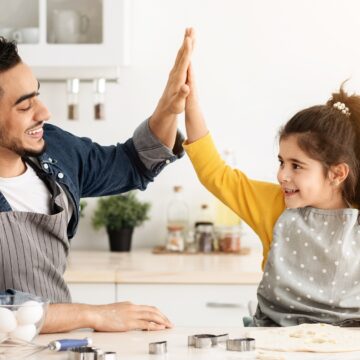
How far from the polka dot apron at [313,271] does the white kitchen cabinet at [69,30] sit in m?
1.55

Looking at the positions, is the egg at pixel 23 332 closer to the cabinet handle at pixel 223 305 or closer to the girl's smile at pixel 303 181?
the girl's smile at pixel 303 181

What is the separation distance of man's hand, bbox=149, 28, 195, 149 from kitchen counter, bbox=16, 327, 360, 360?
598 mm

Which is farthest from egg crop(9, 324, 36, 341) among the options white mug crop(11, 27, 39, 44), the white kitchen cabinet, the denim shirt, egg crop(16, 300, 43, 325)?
white mug crop(11, 27, 39, 44)

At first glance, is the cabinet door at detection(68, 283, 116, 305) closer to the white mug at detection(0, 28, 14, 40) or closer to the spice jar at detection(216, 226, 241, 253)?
the spice jar at detection(216, 226, 241, 253)

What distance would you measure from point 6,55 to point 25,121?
0.16 meters

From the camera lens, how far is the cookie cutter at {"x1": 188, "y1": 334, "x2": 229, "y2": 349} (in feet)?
5.64

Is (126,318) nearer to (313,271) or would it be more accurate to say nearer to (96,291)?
(313,271)

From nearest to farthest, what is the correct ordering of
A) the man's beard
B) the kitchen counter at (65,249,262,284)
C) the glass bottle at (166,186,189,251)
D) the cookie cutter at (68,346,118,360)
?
1. the cookie cutter at (68,346,118,360)
2. the man's beard
3. the kitchen counter at (65,249,262,284)
4. the glass bottle at (166,186,189,251)

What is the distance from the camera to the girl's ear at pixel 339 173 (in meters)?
2.20

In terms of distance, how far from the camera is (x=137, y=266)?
10.8 feet

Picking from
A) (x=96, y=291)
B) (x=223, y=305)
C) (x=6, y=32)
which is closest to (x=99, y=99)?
(x=6, y=32)

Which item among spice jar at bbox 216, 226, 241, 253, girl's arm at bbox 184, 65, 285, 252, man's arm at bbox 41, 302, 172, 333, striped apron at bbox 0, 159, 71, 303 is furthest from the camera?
spice jar at bbox 216, 226, 241, 253

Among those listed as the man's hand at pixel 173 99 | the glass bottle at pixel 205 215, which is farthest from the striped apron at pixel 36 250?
the glass bottle at pixel 205 215

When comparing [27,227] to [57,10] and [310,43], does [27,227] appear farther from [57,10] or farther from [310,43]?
[310,43]
